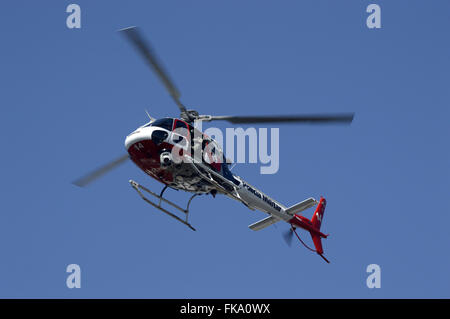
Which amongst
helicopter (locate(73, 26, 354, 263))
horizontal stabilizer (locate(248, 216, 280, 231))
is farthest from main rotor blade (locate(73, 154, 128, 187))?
horizontal stabilizer (locate(248, 216, 280, 231))

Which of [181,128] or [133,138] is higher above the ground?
[181,128]

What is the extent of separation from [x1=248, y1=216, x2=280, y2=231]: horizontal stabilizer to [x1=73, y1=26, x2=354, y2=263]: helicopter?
1471mm

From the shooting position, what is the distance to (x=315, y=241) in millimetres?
22219

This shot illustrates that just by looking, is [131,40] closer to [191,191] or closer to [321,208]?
[191,191]

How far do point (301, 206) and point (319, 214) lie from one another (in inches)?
105

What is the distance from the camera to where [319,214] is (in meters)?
23.4

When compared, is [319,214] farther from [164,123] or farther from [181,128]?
[164,123]

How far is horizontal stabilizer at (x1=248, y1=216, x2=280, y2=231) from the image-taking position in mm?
21594

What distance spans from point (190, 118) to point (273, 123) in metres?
2.59

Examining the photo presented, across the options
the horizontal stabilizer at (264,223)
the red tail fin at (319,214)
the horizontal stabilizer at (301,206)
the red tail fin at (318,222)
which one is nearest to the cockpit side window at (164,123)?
the horizontal stabilizer at (301,206)

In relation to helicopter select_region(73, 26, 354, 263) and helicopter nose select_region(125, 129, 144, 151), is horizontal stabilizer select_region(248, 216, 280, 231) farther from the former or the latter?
helicopter nose select_region(125, 129, 144, 151)

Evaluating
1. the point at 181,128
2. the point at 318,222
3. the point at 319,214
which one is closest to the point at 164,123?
the point at 181,128

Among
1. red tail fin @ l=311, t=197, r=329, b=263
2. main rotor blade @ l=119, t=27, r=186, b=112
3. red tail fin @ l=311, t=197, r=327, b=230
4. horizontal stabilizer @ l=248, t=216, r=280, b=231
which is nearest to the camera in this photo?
main rotor blade @ l=119, t=27, r=186, b=112

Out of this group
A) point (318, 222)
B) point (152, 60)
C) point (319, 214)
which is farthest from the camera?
point (319, 214)
